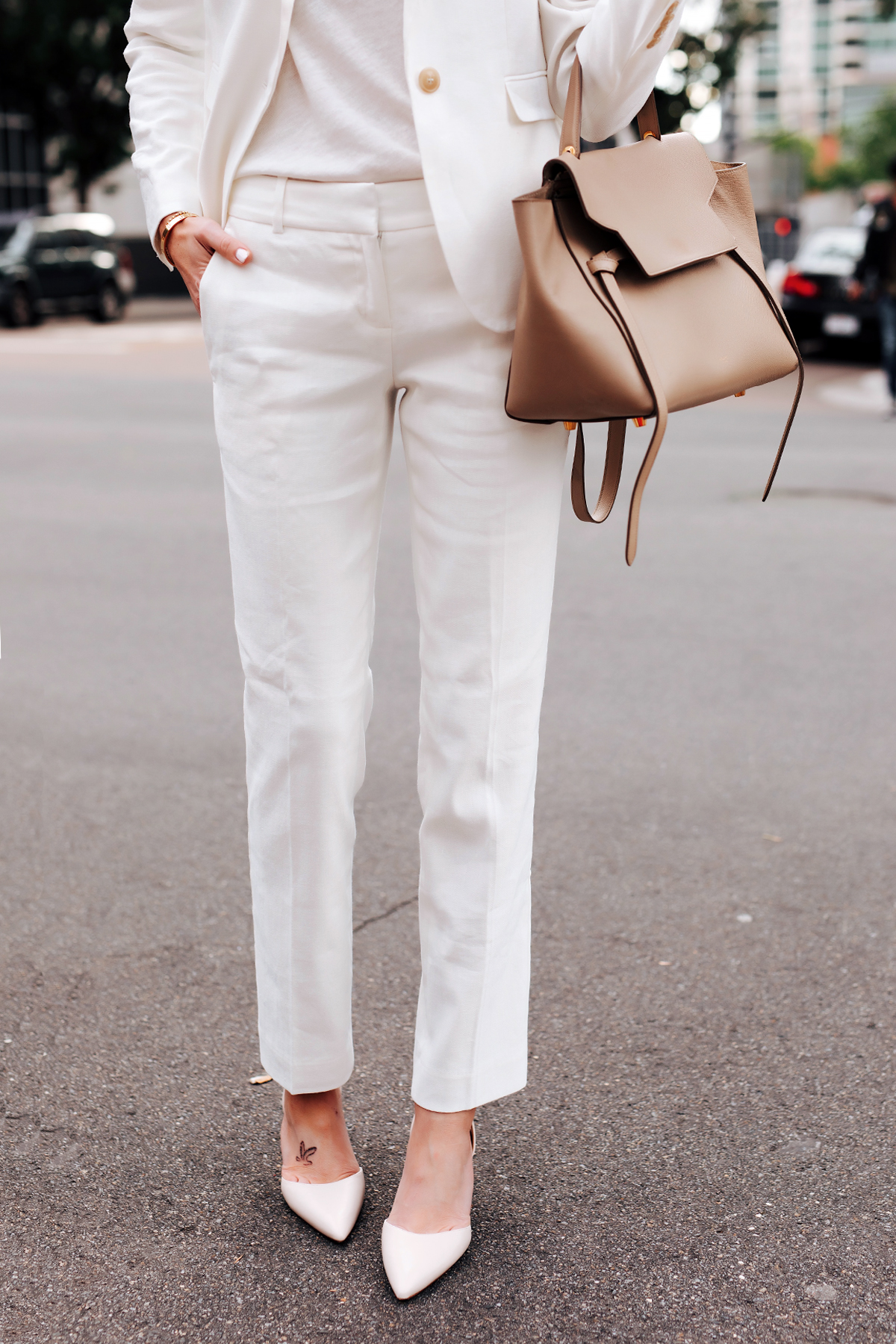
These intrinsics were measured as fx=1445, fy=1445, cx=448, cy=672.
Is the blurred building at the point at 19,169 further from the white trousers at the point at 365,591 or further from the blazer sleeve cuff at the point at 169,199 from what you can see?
the white trousers at the point at 365,591

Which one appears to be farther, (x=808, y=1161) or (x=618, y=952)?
(x=618, y=952)

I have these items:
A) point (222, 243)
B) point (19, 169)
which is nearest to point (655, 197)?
point (222, 243)

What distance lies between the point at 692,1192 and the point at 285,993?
69 cm

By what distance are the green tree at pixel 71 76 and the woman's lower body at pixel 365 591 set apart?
28620mm

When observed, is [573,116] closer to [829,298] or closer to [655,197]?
[655,197]

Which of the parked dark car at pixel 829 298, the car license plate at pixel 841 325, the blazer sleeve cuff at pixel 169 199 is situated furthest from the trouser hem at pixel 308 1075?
the car license plate at pixel 841 325

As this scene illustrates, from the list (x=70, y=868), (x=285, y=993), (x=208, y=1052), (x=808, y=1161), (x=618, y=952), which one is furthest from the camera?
(x=70, y=868)

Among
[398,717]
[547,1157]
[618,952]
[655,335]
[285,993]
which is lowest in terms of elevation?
[398,717]

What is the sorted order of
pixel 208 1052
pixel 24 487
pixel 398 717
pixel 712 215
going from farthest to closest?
1. pixel 24 487
2. pixel 398 717
3. pixel 208 1052
4. pixel 712 215

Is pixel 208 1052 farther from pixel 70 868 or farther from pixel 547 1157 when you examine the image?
pixel 70 868

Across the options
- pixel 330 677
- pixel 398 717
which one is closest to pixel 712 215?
pixel 330 677

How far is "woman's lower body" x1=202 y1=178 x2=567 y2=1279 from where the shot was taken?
1.84 metres

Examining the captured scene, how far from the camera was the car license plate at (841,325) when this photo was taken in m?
15.7

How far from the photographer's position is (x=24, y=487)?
856cm
